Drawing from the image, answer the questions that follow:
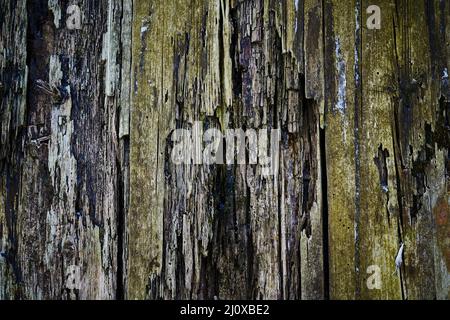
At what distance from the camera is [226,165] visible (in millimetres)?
1646

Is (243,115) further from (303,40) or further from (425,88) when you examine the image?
(425,88)

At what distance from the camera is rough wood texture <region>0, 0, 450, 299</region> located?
1.62m

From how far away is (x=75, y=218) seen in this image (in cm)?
164

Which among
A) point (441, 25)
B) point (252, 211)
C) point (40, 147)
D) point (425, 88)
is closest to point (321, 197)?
point (252, 211)

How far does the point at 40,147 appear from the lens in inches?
65.4

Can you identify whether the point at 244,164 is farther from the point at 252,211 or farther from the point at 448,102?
the point at 448,102

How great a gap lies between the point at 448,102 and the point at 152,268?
1.16 meters

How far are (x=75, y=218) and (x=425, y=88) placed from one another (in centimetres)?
128

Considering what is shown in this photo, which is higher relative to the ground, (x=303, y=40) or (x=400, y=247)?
(x=303, y=40)

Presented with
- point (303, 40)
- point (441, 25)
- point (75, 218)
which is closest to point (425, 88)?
point (441, 25)

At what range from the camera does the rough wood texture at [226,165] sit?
1.62 m
